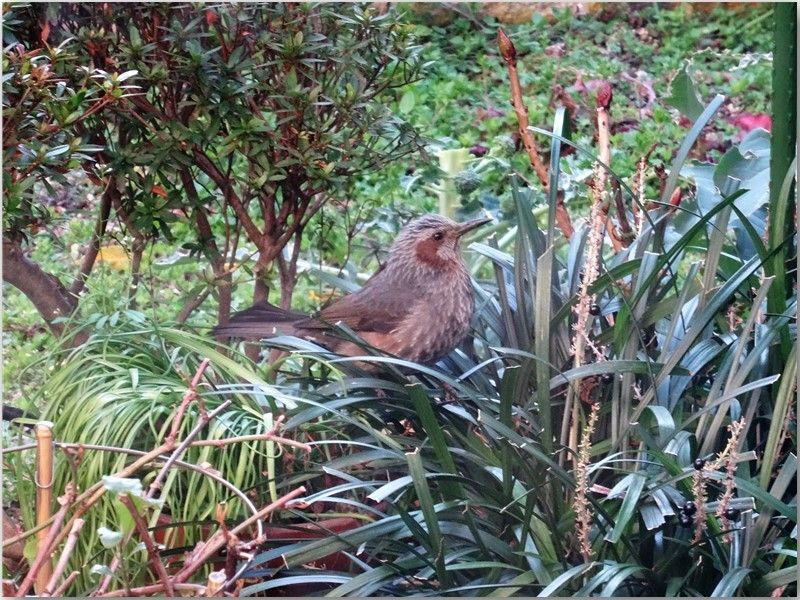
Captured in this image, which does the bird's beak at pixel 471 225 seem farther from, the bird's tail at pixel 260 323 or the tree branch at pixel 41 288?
the tree branch at pixel 41 288

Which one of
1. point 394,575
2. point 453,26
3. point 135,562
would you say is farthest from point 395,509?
point 453,26

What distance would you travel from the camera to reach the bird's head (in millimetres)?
3422

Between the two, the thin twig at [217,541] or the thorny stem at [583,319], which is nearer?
the thin twig at [217,541]

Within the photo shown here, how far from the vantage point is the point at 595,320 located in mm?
3066

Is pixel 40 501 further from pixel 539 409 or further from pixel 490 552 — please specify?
pixel 539 409

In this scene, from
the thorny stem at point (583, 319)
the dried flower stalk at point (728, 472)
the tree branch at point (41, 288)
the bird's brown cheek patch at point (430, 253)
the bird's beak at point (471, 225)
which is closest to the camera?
the dried flower stalk at point (728, 472)

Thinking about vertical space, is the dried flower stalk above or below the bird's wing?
below

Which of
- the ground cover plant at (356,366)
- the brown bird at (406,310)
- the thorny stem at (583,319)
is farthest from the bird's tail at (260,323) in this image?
the thorny stem at (583,319)

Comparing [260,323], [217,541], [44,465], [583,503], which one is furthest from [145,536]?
[260,323]

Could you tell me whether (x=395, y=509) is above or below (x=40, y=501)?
below

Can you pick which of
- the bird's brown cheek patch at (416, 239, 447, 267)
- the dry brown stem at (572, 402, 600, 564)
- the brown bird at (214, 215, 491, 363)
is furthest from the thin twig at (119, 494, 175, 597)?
the bird's brown cheek patch at (416, 239, 447, 267)

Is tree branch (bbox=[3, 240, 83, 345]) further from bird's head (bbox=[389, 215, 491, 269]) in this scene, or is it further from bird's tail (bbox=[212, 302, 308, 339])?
bird's head (bbox=[389, 215, 491, 269])

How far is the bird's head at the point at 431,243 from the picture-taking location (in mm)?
3422

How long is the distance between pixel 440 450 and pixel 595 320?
0.75 metres
